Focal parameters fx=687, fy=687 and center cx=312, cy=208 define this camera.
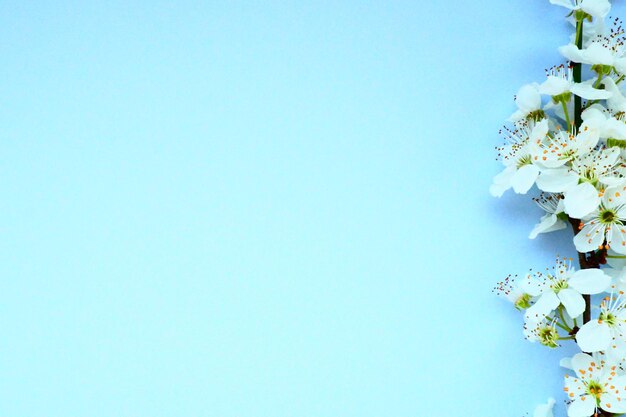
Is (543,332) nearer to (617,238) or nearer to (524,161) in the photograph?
(617,238)

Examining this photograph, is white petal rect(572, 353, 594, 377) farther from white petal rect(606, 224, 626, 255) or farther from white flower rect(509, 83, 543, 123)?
white flower rect(509, 83, 543, 123)

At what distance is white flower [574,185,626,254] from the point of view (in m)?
1.22

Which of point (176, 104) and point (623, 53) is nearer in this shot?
point (623, 53)

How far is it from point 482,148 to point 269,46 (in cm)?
52

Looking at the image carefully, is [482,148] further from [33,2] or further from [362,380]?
[33,2]

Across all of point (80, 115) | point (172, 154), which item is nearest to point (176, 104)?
point (172, 154)

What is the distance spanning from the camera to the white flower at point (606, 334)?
120 cm

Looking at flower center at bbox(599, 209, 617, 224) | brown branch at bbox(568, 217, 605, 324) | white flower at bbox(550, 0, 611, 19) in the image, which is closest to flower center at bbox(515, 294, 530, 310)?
brown branch at bbox(568, 217, 605, 324)

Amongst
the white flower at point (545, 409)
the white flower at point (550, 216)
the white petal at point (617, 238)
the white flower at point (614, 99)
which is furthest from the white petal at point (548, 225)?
the white flower at point (545, 409)

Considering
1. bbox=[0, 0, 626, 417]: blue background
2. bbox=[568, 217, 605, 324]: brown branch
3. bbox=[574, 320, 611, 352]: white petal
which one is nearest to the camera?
bbox=[574, 320, 611, 352]: white petal

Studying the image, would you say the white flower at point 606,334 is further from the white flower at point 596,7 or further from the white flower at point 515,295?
the white flower at point 596,7

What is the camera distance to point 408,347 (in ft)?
4.78

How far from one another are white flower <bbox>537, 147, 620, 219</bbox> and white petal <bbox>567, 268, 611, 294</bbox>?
109 mm

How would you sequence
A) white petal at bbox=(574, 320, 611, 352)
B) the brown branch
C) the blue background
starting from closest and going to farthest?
white petal at bbox=(574, 320, 611, 352) < the brown branch < the blue background
